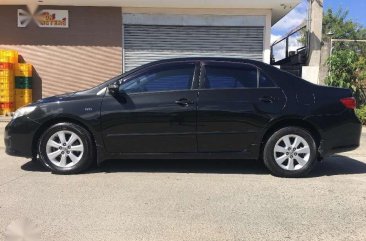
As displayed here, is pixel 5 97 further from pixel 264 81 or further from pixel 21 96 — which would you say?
pixel 264 81

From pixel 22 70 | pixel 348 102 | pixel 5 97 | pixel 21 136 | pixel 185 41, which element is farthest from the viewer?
pixel 185 41

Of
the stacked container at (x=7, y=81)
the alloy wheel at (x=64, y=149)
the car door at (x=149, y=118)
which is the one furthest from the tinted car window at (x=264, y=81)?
the stacked container at (x=7, y=81)

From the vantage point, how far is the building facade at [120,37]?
15.1 metres

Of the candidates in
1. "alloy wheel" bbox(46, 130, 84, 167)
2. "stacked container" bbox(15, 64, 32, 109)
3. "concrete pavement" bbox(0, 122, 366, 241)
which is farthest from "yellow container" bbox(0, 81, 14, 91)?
"alloy wheel" bbox(46, 130, 84, 167)

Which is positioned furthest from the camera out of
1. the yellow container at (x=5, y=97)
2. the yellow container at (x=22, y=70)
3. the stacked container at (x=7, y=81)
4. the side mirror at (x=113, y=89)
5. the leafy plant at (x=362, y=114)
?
the yellow container at (x=22, y=70)

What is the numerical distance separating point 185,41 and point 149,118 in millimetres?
9099

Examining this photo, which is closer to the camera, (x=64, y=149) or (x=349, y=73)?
(x=64, y=149)

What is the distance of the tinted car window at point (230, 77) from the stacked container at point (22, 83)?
31.1 feet

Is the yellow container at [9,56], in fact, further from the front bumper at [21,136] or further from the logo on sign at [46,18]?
the front bumper at [21,136]

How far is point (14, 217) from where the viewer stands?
4.83 metres

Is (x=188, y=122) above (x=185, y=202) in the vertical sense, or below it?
above

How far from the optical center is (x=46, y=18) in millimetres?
15125

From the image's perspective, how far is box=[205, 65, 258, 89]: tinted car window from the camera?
6.76 meters

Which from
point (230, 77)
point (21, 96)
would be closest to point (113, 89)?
point (230, 77)
